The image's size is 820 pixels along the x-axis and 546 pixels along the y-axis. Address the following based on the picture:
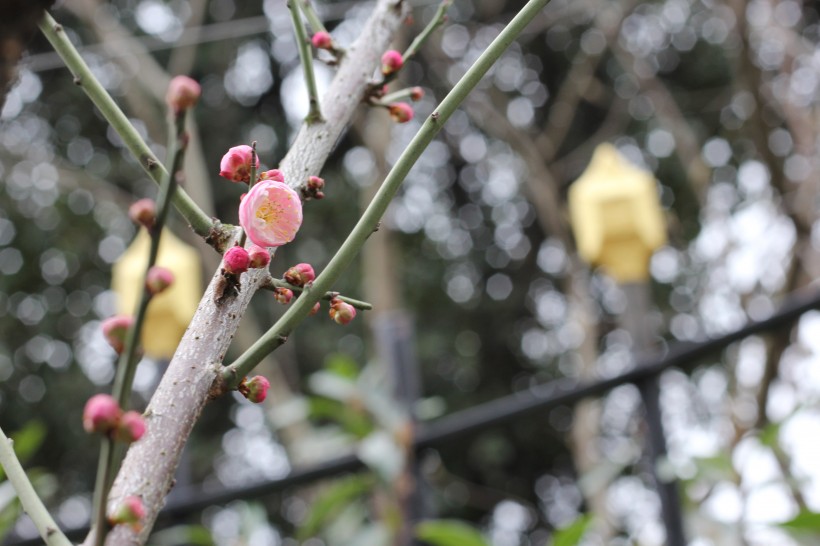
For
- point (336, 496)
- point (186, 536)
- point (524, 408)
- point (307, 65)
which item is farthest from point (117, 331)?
point (336, 496)

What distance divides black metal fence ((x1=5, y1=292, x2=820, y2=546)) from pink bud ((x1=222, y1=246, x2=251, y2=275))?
102cm

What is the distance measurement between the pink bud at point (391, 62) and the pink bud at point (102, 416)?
287 millimetres

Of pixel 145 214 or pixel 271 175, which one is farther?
pixel 271 175

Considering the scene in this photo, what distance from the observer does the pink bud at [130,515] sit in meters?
0.31

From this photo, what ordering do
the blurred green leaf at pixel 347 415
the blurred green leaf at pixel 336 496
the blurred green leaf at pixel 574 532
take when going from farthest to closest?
the blurred green leaf at pixel 347 415 < the blurred green leaf at pixel 336 496 < the blurred green leaf at pixel 574 532

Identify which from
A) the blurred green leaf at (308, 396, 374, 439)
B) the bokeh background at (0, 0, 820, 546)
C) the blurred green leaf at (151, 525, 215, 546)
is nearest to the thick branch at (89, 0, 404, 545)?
the blurred green leaf at (151, 525, 215, 546)

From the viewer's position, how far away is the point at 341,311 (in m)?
0.43

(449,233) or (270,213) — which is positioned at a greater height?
(449,233)

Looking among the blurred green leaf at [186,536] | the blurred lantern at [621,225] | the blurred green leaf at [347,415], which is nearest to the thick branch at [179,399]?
the blurred green leaf at [186,536]

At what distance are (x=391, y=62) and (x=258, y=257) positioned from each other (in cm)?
19

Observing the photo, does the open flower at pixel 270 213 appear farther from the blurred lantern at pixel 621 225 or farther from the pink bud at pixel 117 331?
the blurred lantern at pixel 621 225

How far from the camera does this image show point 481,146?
7020mm

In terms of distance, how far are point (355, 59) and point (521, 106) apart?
6.69m

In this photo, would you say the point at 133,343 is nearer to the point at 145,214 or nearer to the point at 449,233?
the point at 145,214
